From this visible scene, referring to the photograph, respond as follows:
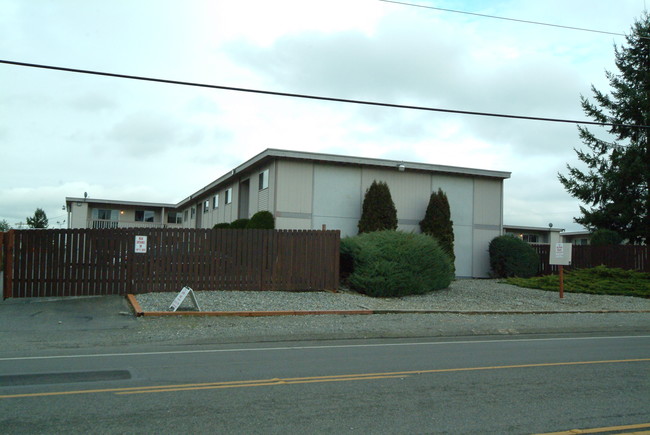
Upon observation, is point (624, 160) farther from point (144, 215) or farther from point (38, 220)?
point (38, 220)

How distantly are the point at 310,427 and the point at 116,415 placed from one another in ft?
6.74

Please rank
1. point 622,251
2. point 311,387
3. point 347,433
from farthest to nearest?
point 622,251
point 311,387
point 347,433

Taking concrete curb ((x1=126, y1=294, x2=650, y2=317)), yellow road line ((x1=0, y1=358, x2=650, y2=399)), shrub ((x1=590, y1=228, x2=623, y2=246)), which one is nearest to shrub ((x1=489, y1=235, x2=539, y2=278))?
shrub ((x1=590, y1=228, x2=623, y2=246))

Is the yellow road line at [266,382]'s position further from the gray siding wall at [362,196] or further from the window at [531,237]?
the window at [531,237]

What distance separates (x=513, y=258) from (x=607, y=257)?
4.73 metres

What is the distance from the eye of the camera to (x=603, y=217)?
35.0m

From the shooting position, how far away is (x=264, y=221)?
24328mm

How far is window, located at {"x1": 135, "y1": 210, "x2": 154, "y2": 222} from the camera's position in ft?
169

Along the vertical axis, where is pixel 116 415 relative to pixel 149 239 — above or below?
below

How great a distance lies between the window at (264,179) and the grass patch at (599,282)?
11.2m

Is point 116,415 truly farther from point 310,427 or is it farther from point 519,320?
point 519,320

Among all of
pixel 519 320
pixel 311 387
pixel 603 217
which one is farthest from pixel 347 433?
pixel 603 217

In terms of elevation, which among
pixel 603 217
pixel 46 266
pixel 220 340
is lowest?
pixel 220 340

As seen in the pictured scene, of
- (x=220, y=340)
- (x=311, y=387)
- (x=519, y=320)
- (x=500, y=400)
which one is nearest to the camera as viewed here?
(x=500, y=400)
